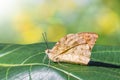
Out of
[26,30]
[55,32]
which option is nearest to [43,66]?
[55,32]

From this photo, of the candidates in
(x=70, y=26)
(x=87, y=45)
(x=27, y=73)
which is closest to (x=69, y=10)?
(x=70, y=26)

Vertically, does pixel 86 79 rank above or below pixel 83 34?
below

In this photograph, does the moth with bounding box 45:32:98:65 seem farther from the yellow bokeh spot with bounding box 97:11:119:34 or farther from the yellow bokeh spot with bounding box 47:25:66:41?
the yellow bokeh spot with bounding box 97:11:119:34

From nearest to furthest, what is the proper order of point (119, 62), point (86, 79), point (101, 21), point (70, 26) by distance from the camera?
point (86, 79) → point (119, 62) → point (70, 26) → point (101, 21)

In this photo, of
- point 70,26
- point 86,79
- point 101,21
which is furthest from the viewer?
point 101,21

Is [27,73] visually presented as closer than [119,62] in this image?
Yes

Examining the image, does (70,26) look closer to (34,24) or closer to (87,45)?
(34,24)

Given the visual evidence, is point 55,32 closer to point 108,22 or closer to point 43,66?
point 108,22
